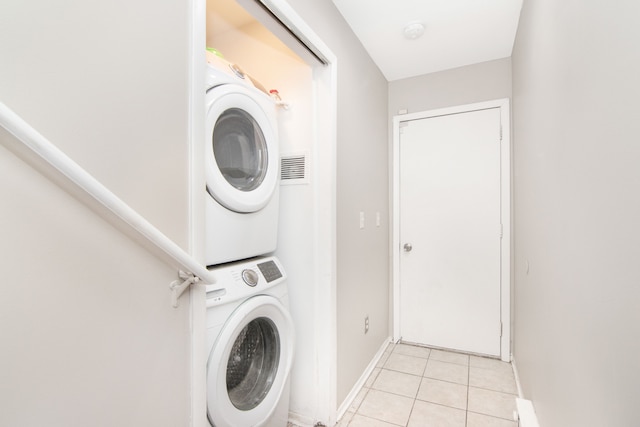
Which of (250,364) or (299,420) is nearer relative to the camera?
(250,364)

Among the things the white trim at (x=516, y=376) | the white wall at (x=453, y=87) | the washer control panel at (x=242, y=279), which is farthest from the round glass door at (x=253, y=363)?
the white wall at (x=453, y=87)

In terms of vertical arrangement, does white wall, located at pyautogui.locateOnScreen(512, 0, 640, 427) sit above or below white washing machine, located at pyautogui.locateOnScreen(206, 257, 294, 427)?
above

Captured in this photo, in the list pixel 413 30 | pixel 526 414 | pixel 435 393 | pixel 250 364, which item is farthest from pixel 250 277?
pixel 413 30

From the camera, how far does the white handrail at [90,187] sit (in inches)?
21.4

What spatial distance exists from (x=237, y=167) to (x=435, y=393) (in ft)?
6.45

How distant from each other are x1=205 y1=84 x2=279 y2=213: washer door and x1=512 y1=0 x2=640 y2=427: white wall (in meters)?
1.19

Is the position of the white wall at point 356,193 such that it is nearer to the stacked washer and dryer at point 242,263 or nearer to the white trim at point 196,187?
the stacked washer and dryer at point 242,263

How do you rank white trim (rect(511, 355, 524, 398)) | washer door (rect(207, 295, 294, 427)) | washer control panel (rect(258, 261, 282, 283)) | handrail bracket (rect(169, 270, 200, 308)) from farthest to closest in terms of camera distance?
white trim (rect(511, 355, 524, 398)) → washer control panel (rect(258, 261, 282, 283)) → washer door (rect(207, 295, 294, 427)) → handrail bracket (rect(169, 270, 200, 308))

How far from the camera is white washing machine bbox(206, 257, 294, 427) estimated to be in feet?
Result: 3.86

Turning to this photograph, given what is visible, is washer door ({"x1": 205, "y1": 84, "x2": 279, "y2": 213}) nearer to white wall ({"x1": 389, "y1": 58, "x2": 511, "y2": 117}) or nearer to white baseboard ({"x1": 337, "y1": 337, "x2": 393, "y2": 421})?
white baseboard ({"x1": 337, "y1": 337, "x2": 393, "y2": 421})

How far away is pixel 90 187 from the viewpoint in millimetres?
641

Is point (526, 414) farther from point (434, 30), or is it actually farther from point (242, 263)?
point (434, 30)

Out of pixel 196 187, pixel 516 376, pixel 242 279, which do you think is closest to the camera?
pixel 196 187

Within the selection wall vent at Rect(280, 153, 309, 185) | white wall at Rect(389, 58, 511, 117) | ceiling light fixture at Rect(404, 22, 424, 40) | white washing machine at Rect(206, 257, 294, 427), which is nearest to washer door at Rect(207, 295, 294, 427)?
white washing machine at Rect(206, 257, 294, 427)
